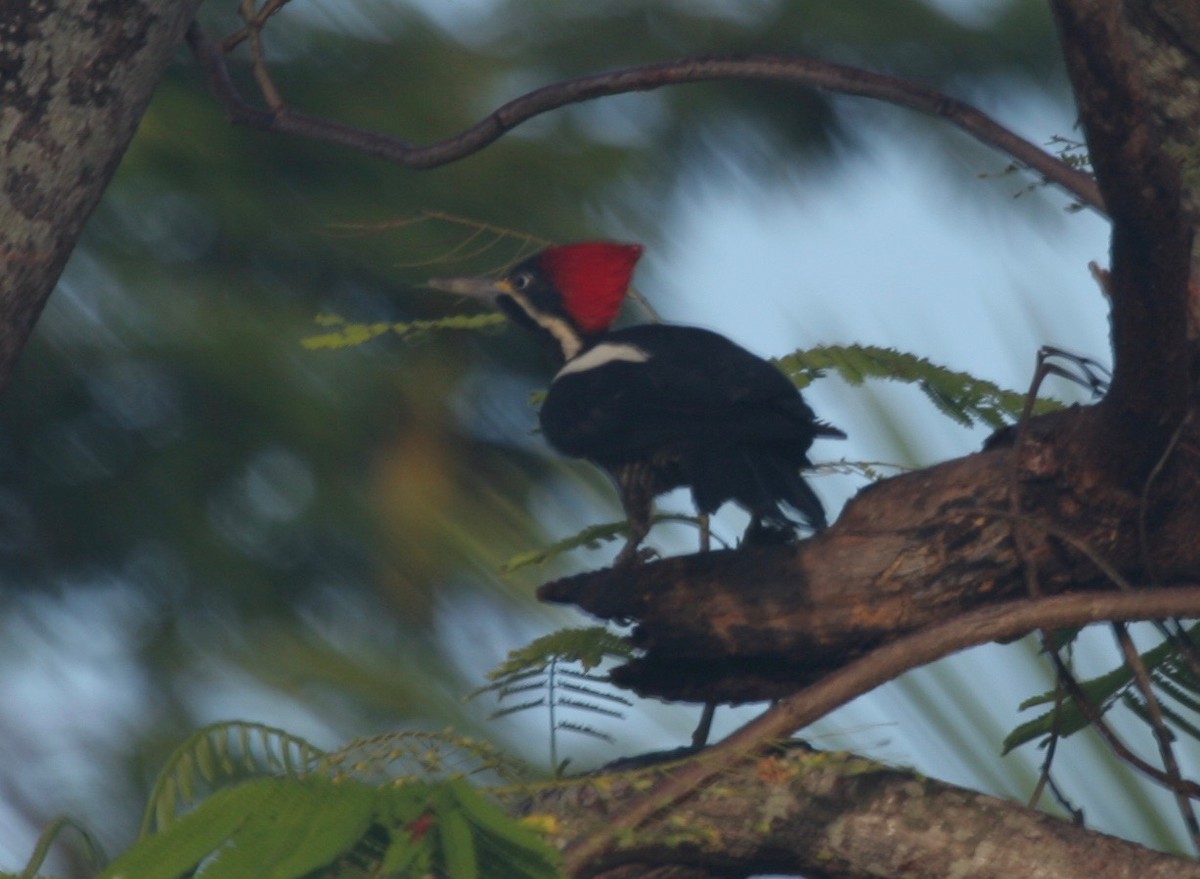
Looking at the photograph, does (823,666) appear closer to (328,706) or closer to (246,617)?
(328,706)

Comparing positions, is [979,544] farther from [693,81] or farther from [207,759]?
[207,759]

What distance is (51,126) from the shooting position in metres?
1.33

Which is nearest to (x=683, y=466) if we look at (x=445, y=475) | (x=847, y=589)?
(x=847, y=589)

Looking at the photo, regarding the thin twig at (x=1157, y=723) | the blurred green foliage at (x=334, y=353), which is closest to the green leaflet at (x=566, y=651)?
the thin twig at (x=1157, y=723)

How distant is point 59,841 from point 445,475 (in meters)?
0.81

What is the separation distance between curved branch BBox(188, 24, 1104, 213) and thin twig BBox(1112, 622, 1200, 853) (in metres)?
0.42

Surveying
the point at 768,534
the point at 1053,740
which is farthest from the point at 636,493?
the point at 1053,740

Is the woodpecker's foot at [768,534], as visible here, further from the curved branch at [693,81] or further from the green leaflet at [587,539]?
the curved branch at [693,81]

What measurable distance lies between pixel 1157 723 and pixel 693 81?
829 millimetres

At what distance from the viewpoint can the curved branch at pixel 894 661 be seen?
1.17 m

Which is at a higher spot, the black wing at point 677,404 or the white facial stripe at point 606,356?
the white facial stripe at point 606,356

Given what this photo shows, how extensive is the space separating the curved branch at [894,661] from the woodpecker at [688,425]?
35 centimetres

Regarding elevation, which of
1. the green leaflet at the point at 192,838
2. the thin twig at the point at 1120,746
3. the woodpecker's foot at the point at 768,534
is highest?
the woodpecker's foot at the point at 768,534

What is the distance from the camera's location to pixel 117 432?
249cm
